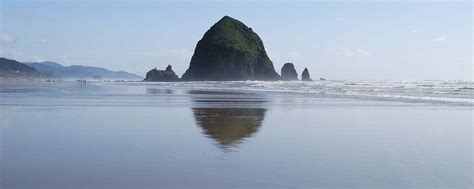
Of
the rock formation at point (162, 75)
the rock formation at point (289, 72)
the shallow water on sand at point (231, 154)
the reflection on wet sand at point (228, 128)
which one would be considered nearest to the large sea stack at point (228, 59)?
the rock formation at point (162, 75)

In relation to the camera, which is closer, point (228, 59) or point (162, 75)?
point (162, 75)

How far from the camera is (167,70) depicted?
132875 mm

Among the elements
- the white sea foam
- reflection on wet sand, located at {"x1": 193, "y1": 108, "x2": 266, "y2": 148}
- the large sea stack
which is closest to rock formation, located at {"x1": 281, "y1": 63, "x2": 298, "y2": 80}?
the large sea stack

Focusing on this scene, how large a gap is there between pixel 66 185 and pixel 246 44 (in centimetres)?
13768

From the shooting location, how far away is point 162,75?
422ft

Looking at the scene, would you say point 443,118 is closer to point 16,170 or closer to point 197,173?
point 197,173

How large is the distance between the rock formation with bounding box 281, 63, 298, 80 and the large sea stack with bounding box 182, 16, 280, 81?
12.7m

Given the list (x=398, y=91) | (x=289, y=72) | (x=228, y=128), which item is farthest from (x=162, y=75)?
(x=228, y=128)

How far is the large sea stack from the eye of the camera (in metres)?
130

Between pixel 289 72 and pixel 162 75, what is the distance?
45028mm

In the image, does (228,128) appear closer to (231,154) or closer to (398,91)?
(231,154)

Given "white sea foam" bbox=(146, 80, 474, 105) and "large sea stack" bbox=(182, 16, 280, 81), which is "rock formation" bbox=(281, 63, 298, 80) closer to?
"large sea stack" bbox=(182, 16, 280, 81)

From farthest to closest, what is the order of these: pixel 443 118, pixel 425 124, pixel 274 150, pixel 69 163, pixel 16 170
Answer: pixel 443 118, pixel 425 124, pixel 274 150, pixel 69 163, pixel 16 170

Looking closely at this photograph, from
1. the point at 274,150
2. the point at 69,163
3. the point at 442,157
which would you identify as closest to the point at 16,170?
the point at 69,163
